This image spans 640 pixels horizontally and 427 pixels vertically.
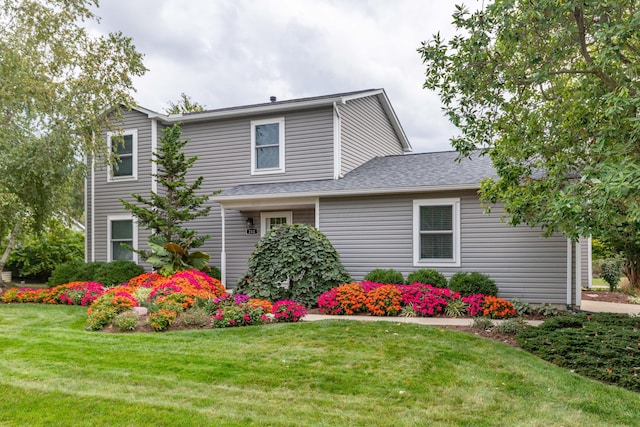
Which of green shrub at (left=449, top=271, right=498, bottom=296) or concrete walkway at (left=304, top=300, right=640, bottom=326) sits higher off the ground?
green shrub at (left=449, top=271, right=498, bottom=296)

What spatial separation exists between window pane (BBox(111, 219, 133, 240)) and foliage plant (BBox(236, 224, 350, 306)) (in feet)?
19.8

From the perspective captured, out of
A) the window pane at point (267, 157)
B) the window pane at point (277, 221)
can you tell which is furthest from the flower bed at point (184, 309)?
the window pane at point (267, 157)

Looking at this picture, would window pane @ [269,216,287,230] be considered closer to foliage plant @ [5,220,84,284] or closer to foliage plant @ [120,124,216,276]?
foliage plant @ [120,124,216,276]

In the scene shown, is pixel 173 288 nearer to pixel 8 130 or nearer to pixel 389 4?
pixel 8 130

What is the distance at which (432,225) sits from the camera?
10328 mm

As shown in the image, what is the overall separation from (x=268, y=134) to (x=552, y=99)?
25.7 feet

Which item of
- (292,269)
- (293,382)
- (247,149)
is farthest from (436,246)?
(293,382)

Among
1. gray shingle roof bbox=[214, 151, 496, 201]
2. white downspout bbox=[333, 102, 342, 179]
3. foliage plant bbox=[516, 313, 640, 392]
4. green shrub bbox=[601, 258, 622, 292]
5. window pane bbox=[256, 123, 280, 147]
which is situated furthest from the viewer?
green shrub bbox=[601, 258, 622, 292]

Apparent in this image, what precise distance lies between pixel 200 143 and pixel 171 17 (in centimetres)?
358

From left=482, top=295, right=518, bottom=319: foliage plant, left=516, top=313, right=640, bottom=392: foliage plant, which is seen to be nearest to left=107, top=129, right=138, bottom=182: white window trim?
left=482, top=295, right=518, bottom=319: foliage plant

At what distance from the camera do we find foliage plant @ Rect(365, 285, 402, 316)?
8406 mm

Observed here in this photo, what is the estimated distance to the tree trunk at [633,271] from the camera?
12.7 metres

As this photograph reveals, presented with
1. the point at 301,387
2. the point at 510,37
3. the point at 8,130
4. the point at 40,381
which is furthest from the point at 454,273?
the point at 8,130

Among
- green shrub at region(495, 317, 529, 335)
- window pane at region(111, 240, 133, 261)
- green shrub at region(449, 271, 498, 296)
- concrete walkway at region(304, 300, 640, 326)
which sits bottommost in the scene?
concrete walkway at region(304, 300, 640, 326)
